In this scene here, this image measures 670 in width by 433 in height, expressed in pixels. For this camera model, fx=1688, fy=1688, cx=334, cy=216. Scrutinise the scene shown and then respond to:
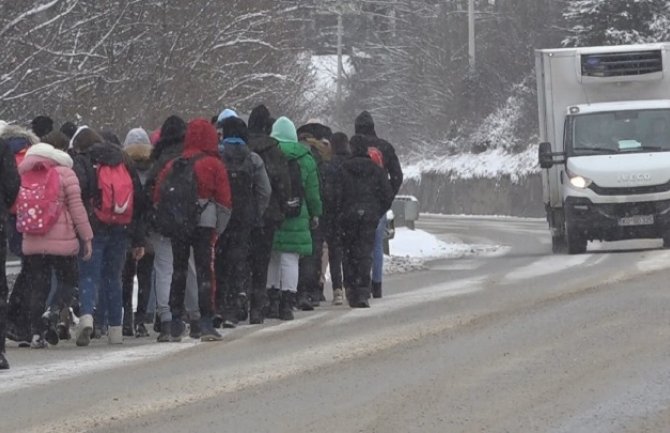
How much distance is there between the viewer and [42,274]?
13.4 metres

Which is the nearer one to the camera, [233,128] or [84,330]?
[84,330]

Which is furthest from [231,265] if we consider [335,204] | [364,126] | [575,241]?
[575,241]

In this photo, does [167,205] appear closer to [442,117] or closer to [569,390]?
[569,390]

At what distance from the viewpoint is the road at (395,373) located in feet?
29.6

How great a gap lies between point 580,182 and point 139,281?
1102 cm

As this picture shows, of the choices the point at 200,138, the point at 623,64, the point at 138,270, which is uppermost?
the point at 623,64

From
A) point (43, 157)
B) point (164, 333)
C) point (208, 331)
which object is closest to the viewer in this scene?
point (43, 157)

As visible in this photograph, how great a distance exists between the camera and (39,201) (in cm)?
1320

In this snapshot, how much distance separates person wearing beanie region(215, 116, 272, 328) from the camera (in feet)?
47.5

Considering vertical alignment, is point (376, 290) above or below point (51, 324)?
below

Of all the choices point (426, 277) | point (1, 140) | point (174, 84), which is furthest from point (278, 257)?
point (174, 84)

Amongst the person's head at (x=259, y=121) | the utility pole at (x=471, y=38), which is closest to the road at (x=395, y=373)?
the person's head at (x=259, y=121)

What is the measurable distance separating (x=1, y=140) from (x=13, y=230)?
2.22m

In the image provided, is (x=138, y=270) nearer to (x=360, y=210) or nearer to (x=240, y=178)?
(x=240, y=178)
